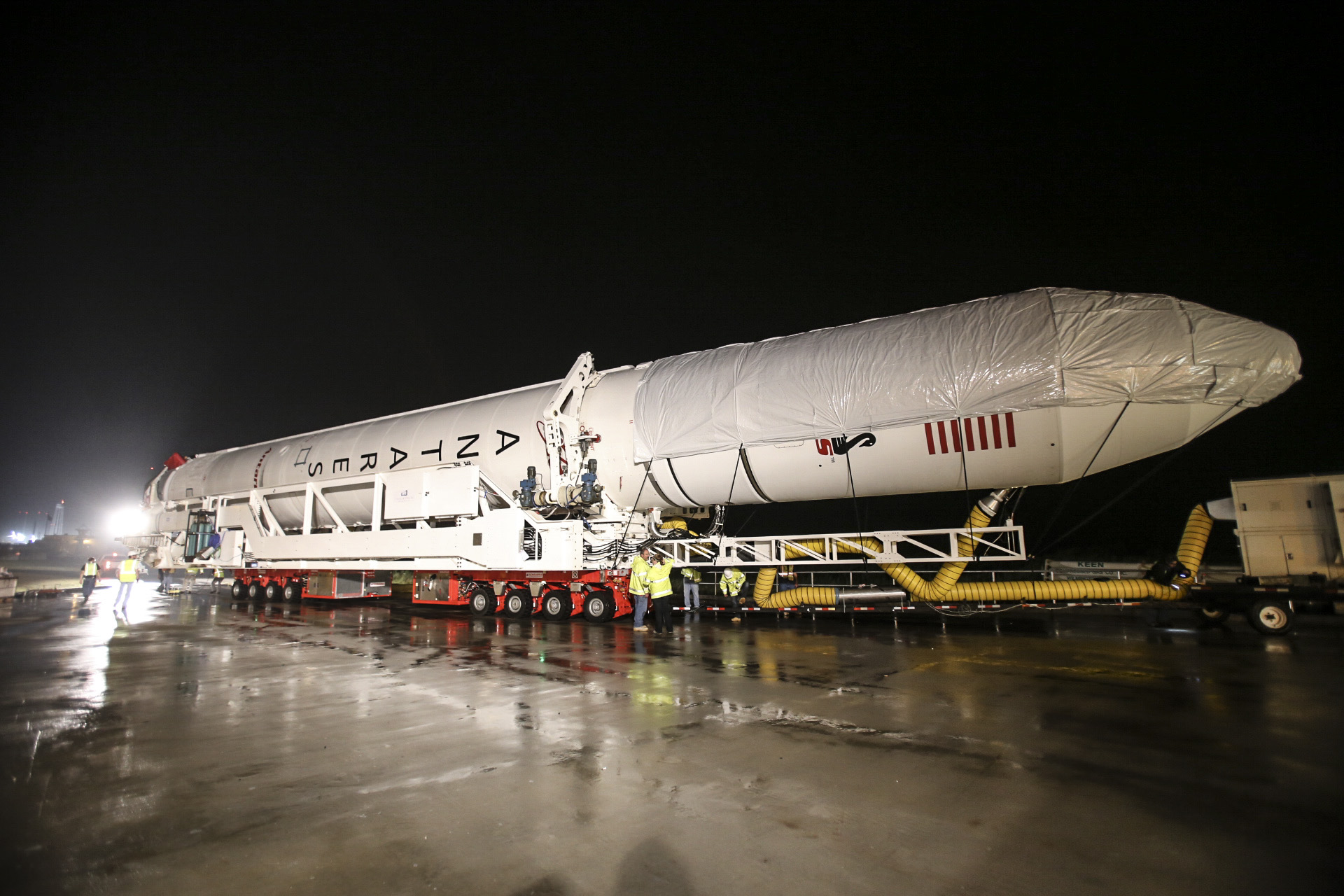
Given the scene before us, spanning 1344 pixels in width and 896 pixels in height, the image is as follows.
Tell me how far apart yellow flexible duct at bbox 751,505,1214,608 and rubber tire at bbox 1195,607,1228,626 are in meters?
0.71

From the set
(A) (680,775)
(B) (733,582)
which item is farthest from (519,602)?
(A) (680,775)

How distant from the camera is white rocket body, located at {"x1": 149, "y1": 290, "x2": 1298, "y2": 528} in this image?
8.54 m

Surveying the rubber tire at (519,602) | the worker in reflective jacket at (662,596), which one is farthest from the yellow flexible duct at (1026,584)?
the rubber tire at (519,602)

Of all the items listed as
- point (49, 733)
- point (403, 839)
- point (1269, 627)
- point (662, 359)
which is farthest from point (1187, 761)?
point (662, 359)

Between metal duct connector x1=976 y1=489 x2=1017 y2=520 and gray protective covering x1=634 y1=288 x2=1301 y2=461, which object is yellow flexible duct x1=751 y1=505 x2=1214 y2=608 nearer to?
metal duct connector x1=976 y1=489 x2=1017 y2=520

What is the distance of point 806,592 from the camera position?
13.2 metres

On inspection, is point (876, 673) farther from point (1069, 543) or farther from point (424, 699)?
point (1069, 543)

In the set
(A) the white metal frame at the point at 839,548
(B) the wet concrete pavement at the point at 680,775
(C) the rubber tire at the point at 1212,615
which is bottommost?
(C) the rubber tire at the point at 1212,615

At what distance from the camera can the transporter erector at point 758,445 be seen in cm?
870

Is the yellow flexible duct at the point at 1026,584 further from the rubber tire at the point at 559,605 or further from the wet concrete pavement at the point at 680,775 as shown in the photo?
the rubber tire at the point at 559,605

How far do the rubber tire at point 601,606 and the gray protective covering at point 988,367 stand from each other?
405cm

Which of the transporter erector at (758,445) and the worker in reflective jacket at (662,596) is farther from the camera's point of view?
the worker in reflective jacket at (662,596)

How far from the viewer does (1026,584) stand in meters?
11.2

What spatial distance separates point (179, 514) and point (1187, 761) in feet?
87.8
